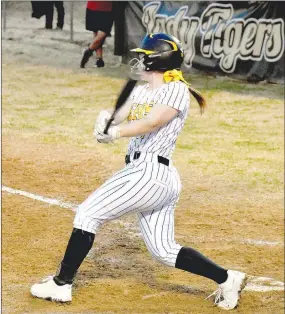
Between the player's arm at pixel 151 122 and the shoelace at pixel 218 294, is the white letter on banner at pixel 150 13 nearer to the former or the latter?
the shoelace at pixel 218 294

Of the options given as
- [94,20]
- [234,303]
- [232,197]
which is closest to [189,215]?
[232,197]

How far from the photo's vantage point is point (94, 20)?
664 inches

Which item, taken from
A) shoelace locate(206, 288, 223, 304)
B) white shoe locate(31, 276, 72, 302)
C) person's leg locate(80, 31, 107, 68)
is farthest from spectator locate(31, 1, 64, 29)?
shoelace locate(206, 288, 223, 304)

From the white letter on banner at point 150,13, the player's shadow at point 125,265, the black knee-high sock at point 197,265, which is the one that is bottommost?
the white letter on banner at point 150,13

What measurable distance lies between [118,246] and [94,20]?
10.2m

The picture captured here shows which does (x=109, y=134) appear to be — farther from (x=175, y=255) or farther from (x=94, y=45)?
(x=94, y=45)

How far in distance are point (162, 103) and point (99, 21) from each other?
38.1 feet

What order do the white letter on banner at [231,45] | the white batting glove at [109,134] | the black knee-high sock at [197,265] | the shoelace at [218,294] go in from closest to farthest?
the white batting glove at [109,134]
the black knee-high sock at [197,265]
the shoelace at [218,294]
the white letter on banner at [231,45]

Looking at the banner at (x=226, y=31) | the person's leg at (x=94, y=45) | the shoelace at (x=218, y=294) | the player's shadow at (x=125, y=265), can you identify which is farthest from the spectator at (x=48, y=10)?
the shoelace at (x=218, y=294)

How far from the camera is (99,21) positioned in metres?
16.9

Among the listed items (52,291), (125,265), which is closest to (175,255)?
(52,291)

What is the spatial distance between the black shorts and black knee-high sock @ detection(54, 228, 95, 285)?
1148cm

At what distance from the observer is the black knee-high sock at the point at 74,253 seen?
18.7 feet

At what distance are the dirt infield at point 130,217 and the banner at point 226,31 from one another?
0.40m
